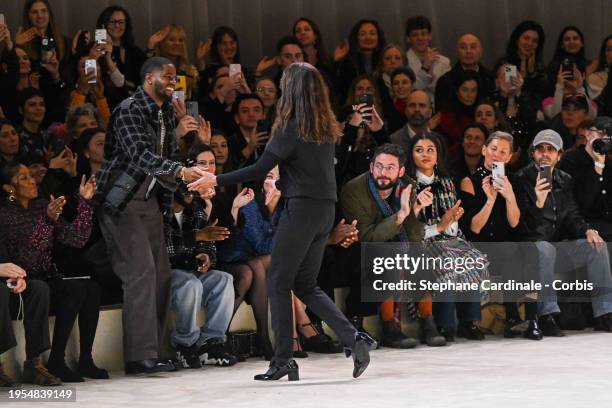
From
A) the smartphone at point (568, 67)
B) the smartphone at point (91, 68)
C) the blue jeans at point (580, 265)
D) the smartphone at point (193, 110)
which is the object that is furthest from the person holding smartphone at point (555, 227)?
the smartphone at point (91, 68)

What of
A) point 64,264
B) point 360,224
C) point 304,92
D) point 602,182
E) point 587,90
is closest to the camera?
point 304,92

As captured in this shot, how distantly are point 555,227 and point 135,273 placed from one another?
2935mm

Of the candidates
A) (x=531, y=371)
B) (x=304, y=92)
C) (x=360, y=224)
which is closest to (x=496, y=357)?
(x=531, y=371)

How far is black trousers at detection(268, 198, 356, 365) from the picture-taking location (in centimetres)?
627

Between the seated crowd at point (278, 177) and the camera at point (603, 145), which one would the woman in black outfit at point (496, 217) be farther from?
the camera at point (603, 145)

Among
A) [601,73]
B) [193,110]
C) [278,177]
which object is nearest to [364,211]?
[278,177]

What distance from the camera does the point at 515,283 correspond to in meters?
8.33

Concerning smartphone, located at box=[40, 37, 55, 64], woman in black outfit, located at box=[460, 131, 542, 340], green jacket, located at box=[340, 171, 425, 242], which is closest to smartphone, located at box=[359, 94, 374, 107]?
green jacket, located at box=[340, 171, 425, 242]

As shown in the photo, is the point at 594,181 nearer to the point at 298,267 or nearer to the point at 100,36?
the point at 298,267

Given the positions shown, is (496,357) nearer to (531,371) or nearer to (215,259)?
(531,371)

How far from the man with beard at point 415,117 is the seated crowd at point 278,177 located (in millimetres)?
12

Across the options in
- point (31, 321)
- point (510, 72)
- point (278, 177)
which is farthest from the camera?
point (510, 72)

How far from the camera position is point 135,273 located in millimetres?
6812

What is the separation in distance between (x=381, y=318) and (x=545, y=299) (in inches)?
40.9
